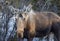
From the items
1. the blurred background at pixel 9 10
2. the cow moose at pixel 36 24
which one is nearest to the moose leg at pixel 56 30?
the cow moose at pixel 36 24

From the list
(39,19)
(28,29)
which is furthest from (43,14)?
(28,29)

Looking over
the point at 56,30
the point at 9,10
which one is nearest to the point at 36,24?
the point at 56,30

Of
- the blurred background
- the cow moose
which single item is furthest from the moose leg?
the blurred background

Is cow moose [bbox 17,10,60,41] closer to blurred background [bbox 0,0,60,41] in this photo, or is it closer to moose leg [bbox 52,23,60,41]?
moose leg [bbox 52,23,60,41]

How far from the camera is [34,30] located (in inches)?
379

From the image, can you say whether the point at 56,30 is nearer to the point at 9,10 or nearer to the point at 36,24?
the point at 36,24

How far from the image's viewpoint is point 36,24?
9.77 metres

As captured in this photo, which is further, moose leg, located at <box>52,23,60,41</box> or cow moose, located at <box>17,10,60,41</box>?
moose leg, located at <box>52,23,60,41</box>

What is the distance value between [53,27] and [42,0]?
2.55 m

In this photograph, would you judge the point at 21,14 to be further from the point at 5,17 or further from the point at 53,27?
the point at 5,17

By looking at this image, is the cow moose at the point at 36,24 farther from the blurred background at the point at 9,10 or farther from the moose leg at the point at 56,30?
the blurred background at the point at 9,10

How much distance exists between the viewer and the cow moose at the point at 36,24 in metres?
9.07

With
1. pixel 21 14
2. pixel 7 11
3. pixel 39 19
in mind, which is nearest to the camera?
pixel 21 14

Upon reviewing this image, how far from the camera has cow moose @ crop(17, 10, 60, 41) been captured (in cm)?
907
